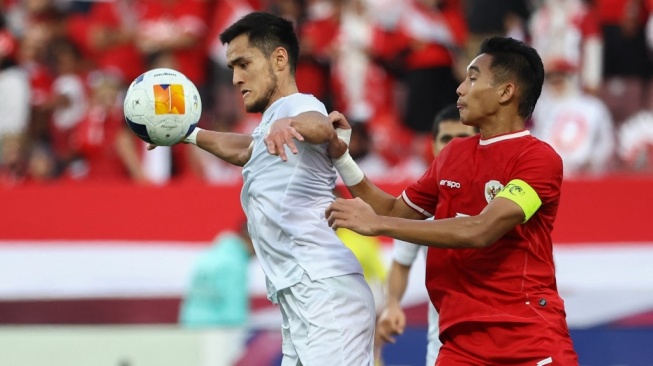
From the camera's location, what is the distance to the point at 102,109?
11.8 metres

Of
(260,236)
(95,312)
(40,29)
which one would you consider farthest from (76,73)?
(260,236)

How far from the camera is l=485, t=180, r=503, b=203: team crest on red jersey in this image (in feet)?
16.2

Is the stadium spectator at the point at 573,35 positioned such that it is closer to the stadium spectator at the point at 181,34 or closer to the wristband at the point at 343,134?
the stadium spectator at the point at 181,34

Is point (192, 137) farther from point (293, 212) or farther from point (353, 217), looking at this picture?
point (353, 217)

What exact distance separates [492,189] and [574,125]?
5.49 metres

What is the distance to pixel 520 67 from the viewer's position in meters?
5.09

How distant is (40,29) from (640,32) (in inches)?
250

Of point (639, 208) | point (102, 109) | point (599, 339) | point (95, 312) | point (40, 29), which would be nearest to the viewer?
point (599, 339)

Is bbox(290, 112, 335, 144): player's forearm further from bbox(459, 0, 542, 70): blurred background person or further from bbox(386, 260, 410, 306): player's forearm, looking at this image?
bbox(459, 0, 542, 70): blurred background person

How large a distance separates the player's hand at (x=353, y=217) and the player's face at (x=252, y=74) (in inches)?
35.9

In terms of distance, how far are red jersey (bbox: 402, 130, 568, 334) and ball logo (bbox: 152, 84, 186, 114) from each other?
1.36m

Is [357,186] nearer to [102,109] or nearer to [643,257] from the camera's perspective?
[643,257]

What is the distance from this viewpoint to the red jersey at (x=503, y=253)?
4910 mm

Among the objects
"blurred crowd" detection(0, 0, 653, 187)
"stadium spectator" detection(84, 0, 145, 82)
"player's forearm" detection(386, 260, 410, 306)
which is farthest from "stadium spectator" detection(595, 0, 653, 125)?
"stadium spectator" detection(84, 0, 145, 82)
